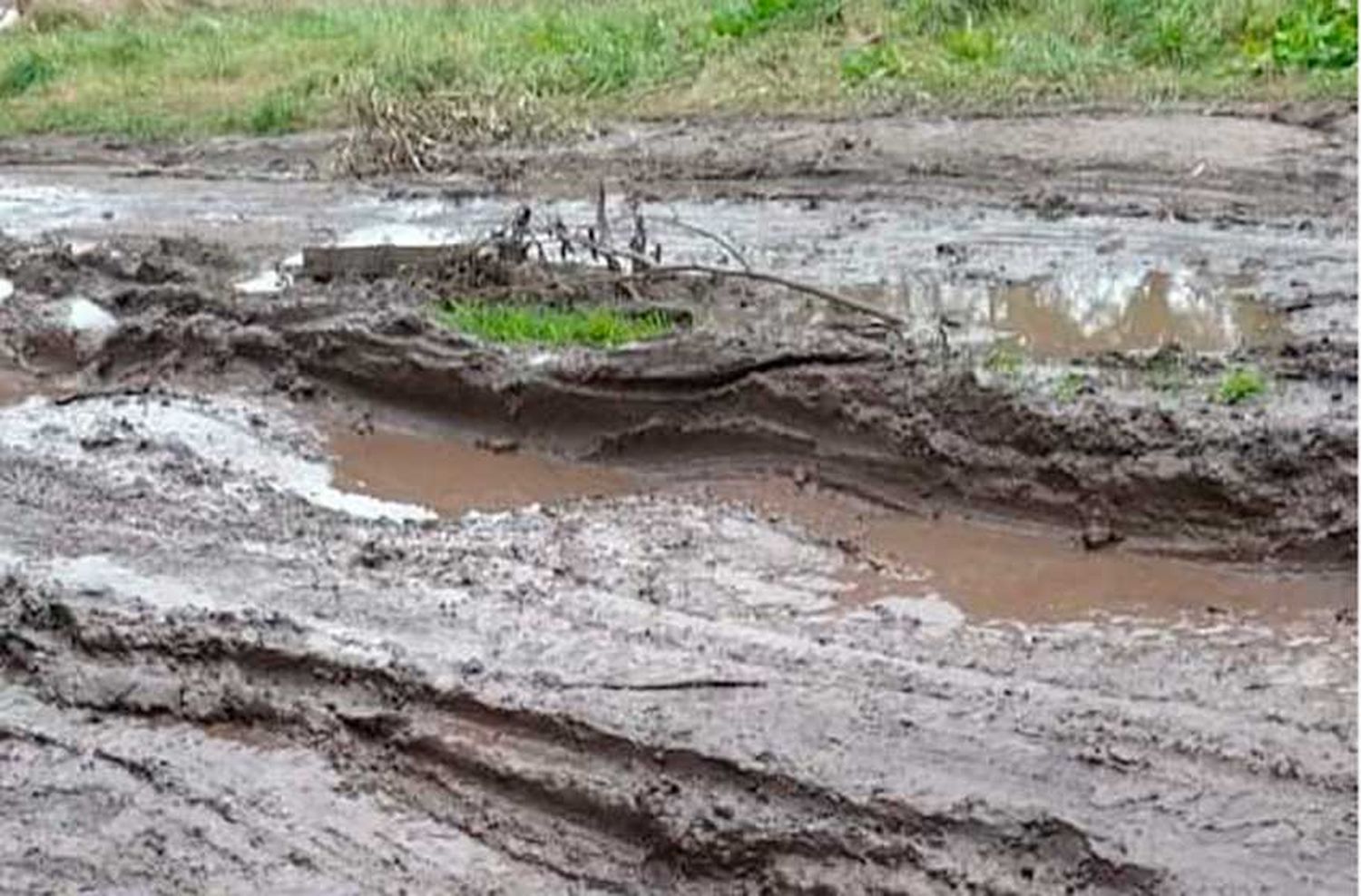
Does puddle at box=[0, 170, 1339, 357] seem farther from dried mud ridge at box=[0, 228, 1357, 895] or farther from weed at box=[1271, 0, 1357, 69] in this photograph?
weed at box=[1271, 0, 1357, 69]

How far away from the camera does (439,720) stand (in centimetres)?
636

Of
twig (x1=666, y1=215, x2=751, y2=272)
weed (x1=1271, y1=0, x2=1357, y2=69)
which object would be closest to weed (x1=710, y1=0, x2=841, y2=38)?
weed (x1=1271, y1=0, x2=1357, y2=69)

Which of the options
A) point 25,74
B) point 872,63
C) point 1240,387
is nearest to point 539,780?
point 1240,387

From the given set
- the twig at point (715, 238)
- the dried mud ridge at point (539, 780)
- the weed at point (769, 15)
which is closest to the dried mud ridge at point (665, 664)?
the dried mud ridge at point (539, 780)

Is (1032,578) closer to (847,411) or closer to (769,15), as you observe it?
(847,411)

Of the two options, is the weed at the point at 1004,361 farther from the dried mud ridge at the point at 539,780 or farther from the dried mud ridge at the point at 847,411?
the dried mud ridge at the point at 539,780

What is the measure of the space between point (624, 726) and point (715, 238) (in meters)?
6.79

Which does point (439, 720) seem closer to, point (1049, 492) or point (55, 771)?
point (55, 771)

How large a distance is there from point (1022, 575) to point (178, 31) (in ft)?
71.6

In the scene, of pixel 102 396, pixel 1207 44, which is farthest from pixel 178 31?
pixel 102 396

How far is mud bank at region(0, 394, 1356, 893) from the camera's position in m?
5.38

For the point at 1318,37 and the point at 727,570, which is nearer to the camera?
the point at 727,570

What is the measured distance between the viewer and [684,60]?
1917 centimetres

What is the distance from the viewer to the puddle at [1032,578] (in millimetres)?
7043
